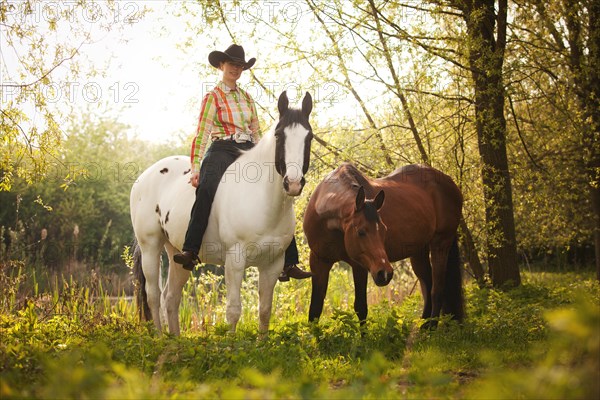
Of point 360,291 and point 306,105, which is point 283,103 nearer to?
point 306,105

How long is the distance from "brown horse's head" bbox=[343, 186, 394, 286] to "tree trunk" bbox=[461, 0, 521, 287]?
3609 millimetres

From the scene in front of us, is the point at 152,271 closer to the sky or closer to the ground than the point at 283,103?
closer to the ground

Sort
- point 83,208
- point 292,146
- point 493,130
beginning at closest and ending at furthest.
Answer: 1. point 292,146
2. point 493,130
3. point 83,208

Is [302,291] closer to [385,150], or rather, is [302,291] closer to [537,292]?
[385,150]

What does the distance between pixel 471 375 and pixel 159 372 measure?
7.31 ft

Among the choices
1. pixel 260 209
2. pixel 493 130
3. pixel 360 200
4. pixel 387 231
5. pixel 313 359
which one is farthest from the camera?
pixel 493 130

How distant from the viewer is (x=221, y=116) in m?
6.48

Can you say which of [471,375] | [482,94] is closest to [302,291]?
[482,94]

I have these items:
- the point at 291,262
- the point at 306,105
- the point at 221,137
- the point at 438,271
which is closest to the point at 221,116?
the point at 221,137

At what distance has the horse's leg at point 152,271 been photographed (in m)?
7.39

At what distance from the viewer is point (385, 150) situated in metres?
9.75

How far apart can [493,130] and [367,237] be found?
166 inches

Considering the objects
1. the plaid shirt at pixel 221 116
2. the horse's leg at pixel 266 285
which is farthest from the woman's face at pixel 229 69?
the horse's leg at pixel 266 285

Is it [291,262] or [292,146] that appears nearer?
[292,146]
